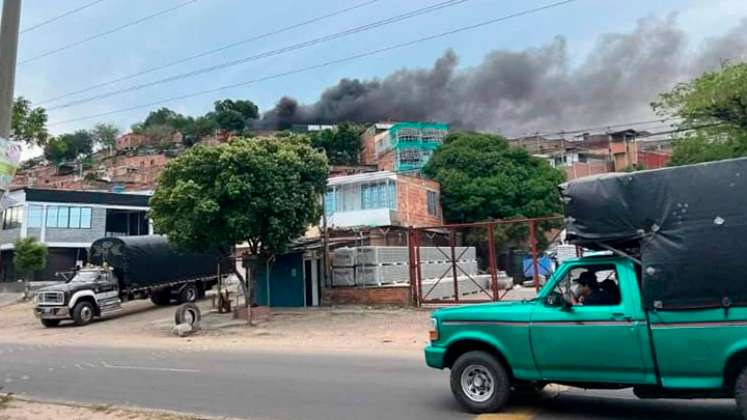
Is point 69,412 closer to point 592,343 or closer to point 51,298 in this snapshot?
point 592,343

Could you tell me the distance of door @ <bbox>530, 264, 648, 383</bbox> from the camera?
22.0ft

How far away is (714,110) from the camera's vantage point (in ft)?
108

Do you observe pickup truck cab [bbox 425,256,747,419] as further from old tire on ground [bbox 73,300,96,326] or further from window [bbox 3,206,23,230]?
window [bbox 3,206,23,230]

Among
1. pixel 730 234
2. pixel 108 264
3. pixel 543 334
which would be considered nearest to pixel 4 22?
pixel 543 334

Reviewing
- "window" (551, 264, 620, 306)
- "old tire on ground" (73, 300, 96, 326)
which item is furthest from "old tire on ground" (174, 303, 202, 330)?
"window" (551, 264, 620, 306)

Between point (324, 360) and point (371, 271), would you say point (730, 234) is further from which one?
point (371, 271)

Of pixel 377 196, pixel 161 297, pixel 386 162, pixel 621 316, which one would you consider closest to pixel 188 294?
pixel 161 297

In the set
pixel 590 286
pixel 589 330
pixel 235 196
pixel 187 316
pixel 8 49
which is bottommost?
pixel 187 316

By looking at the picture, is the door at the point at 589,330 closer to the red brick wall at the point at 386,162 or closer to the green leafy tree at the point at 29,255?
the green leafy tree at the point at 29,255

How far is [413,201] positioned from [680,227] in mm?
37336

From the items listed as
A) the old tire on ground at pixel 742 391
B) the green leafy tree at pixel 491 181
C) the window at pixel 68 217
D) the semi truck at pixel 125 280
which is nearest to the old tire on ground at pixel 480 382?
the old tire on ground at pixel 742 391

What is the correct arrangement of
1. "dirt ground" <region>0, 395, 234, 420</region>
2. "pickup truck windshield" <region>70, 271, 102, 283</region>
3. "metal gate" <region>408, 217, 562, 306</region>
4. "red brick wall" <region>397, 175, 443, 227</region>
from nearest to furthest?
"dirt ground" <region>0, 395, 234, 420</region>
"metal gate" <region>408, 217, 562, 306</region>
"pickup truck windshield" <region>70, 271, 102, 283</region>
"red brick wall" <region>397, 175, 443, 227</region>

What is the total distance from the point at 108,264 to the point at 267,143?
419 inches

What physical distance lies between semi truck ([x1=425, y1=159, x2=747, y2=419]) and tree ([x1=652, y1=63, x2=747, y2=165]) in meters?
28.8
